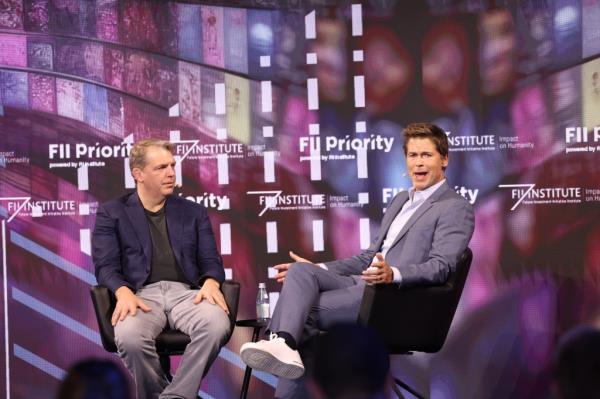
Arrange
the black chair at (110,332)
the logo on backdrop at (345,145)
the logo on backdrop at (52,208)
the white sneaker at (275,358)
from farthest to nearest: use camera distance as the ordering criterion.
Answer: the logo on backdrop at (52,208) → the logo on backdrop at (345,145) → the black chair at (110,332) → the white sneaker at (275,358)

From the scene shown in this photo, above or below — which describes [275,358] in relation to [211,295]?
below

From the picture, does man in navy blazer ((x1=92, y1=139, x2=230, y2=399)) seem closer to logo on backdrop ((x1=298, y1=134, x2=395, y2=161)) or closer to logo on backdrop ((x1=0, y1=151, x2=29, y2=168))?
logo on backdrop ((x1=298, y1=134, x2=395, y2=161))

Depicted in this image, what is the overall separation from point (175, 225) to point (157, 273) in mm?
258

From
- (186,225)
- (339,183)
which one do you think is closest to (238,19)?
(339,183)

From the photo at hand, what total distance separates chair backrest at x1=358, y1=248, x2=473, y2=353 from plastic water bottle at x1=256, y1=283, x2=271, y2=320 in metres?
1.23

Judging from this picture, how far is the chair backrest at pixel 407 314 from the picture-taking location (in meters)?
3.64

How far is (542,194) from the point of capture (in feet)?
15.9

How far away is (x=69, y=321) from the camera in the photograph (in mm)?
5059

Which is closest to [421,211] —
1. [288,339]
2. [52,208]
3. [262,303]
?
[288,339]

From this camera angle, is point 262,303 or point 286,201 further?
point 286,201

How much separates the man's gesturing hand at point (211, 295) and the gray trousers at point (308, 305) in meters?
0.40

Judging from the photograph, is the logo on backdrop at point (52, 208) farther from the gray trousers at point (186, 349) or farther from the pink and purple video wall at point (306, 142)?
the gray trousers at point (186, 349)

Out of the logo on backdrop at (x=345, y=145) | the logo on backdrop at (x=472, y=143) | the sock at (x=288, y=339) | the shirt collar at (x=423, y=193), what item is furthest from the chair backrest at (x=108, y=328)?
the logo on backdrop at (x=472, y=143)

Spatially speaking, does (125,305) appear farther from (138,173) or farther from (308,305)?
(308,305)
